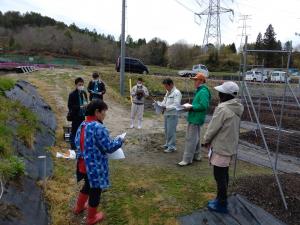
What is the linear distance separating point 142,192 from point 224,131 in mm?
1729

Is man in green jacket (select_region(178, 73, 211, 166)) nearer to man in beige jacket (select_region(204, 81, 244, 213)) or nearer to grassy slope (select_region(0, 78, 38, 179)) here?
man in beige jacket (select_region(204, 81, 244, 213))

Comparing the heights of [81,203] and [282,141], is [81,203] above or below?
above

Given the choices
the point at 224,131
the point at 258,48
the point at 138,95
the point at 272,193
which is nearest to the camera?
the point at 224,131

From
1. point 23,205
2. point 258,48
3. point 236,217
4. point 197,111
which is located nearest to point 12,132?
point 23,205

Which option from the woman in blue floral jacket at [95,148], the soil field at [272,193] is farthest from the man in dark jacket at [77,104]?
the soil field at [272,193]

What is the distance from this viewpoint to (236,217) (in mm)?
4812

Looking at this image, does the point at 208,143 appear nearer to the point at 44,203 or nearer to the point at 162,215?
the point at 162,215

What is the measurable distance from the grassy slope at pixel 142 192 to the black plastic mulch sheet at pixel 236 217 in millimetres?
201

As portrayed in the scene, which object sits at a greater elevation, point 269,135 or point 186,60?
point 186,60

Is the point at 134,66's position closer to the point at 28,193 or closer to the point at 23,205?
the point at 28,193

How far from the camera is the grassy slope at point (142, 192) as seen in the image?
4.83m

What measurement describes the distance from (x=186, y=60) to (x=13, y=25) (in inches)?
1619

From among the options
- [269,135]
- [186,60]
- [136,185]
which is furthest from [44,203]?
[186,60]

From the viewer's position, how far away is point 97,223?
4.58 metres
